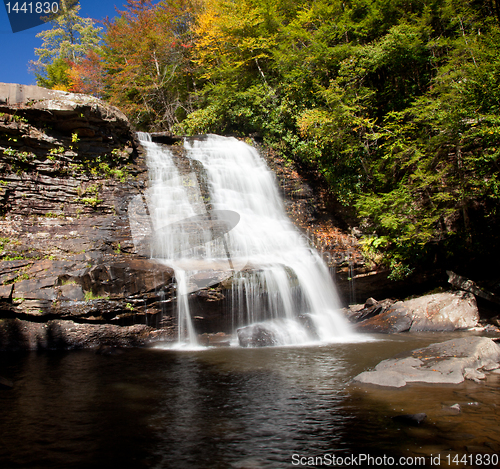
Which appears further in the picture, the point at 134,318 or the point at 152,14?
the point at 152,14

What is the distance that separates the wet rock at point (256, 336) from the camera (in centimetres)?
858

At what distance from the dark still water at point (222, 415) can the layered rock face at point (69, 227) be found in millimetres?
1773

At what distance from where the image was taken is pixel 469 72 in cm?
908

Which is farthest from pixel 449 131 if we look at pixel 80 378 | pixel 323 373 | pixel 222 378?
pixel 80 378

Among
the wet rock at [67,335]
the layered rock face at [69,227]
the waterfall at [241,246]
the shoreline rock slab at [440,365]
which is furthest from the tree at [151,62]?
the shoreline rock slab at [440,365]

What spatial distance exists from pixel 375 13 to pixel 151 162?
36.2ft

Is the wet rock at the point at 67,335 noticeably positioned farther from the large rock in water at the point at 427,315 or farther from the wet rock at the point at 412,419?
the wet rock at the point at 412,419

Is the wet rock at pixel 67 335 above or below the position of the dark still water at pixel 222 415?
above

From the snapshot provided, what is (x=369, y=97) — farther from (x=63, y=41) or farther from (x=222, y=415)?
(x=63, y=41)

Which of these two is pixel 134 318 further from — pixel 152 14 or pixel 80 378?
pixel 152 14

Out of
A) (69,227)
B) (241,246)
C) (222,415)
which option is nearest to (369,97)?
(241,246)
